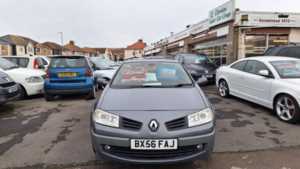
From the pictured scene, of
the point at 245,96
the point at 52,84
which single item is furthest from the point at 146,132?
the point at 52,84

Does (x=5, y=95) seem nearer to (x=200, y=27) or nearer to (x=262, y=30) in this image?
(x=262, y=30)

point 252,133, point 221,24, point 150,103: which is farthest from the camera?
point 221,24

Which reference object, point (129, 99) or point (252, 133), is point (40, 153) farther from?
point (252, 133)

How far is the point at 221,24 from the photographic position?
46.2 feet

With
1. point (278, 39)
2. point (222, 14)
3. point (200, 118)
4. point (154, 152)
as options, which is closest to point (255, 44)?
point (278, 39)

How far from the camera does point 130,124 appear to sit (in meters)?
2.52

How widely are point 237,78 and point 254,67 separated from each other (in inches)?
24.9

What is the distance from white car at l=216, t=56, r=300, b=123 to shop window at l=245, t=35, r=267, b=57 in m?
7.01

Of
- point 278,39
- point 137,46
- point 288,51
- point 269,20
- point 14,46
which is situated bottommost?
point 288,51

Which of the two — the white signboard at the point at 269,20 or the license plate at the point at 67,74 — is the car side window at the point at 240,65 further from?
the white signboard at the point at 269,20

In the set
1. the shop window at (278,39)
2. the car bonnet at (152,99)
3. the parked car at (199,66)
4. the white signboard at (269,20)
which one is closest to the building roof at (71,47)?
the white signboard at (269,20)

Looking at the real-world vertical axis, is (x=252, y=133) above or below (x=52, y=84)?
below

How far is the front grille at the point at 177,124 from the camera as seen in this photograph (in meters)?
2.49

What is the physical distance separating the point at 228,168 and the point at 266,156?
2.51 ft
